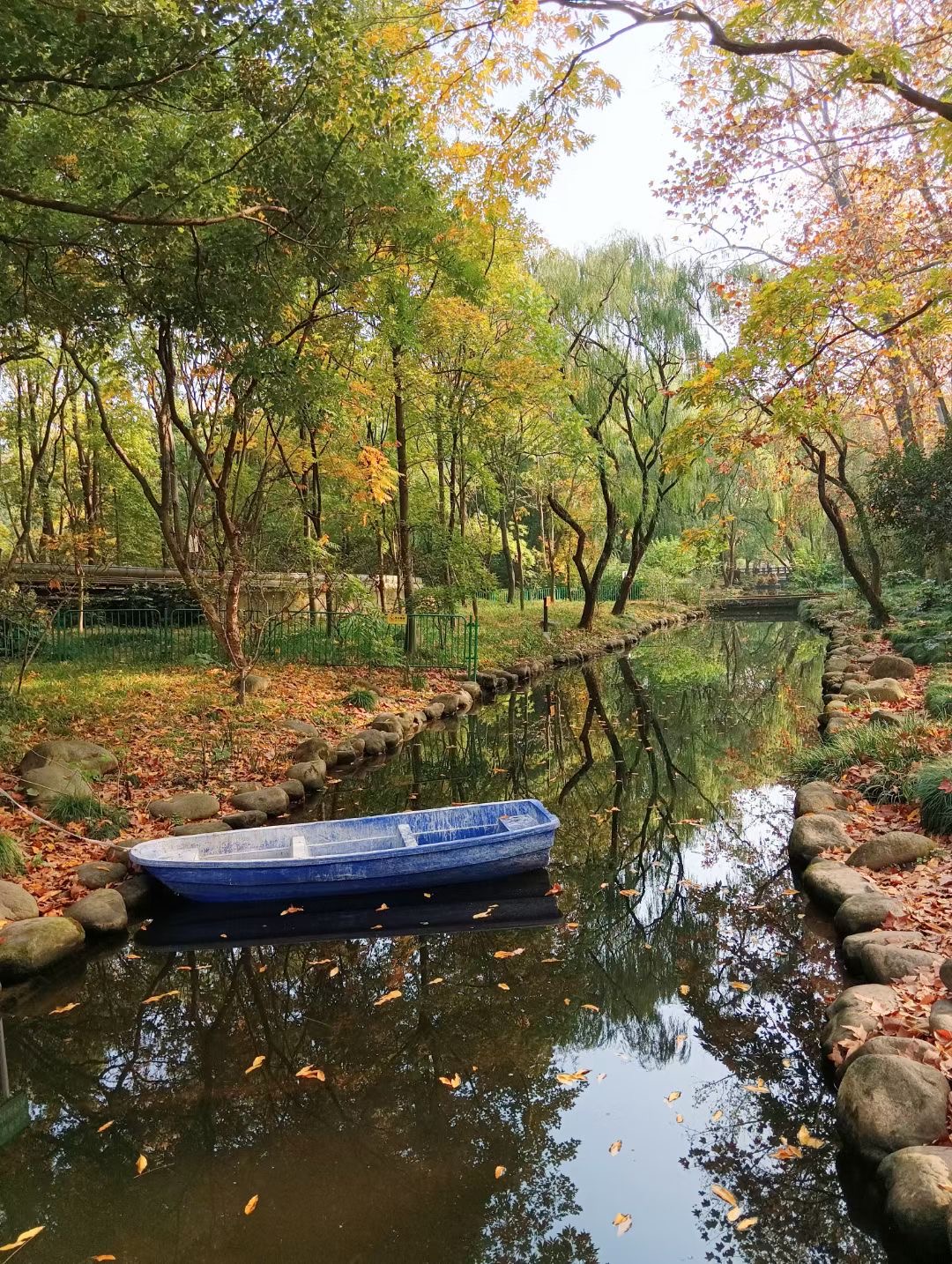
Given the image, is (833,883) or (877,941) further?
(833,883)

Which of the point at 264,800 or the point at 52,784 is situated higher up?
the point at 52,784

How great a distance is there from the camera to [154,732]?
9.13 m

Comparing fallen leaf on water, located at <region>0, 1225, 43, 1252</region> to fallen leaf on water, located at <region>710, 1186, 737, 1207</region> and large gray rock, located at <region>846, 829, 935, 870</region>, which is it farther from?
large gray rock, located at <region>846, 829, 935, 870</region>

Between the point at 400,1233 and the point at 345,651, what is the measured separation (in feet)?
38.2

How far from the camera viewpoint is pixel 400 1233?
3.00 m

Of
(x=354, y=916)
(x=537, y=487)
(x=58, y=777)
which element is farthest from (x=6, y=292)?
(x=537, y=487)

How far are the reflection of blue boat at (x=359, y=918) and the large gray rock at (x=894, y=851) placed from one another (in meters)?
2.31

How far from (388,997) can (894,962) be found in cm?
288

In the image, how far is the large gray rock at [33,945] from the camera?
4.95 m

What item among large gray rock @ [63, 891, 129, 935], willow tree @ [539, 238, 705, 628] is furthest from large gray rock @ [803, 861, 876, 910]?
willow tree @ [539, 238, 705, 628]

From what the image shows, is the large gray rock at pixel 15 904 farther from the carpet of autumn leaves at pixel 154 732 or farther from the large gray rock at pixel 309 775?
the large gray rock at pixel 309 775

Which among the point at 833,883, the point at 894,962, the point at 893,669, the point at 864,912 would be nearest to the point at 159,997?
the point at 894,962

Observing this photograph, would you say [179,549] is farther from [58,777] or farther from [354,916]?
[354,916]

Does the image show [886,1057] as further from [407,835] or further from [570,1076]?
[407,835]
